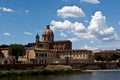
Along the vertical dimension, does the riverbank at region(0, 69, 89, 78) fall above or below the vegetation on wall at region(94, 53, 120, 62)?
below

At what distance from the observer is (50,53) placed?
160375 mm

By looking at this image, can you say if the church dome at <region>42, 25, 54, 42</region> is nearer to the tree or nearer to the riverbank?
the tree

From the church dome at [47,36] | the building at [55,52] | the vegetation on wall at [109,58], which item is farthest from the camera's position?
the church dome at [47,36]

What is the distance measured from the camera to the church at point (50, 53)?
146m

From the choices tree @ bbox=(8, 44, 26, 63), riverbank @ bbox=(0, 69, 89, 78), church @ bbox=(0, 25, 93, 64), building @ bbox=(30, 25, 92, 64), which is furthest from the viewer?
building @ bbox=(30, 25, 92, 64)

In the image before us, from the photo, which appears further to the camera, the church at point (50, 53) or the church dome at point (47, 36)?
the church dome at point (47, 36)

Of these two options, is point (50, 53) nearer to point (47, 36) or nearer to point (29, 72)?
point (47, 36)

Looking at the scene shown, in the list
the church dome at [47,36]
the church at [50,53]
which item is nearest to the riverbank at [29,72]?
the church at [50,53]

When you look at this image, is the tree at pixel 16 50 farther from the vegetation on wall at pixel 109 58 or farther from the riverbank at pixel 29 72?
the vegetation on wall at pixel 109 58

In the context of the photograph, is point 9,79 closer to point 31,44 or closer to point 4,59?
point 4,59

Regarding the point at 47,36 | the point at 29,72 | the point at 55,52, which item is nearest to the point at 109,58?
the point at 55,52

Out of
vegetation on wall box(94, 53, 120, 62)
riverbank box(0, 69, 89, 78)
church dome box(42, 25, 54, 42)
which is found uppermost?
church dome box(42, 25, 54, 42)

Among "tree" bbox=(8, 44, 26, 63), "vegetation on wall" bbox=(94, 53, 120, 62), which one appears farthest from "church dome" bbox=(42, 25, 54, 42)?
"tree" bbox=(8, 44, 26, 63)

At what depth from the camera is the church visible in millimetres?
146250
